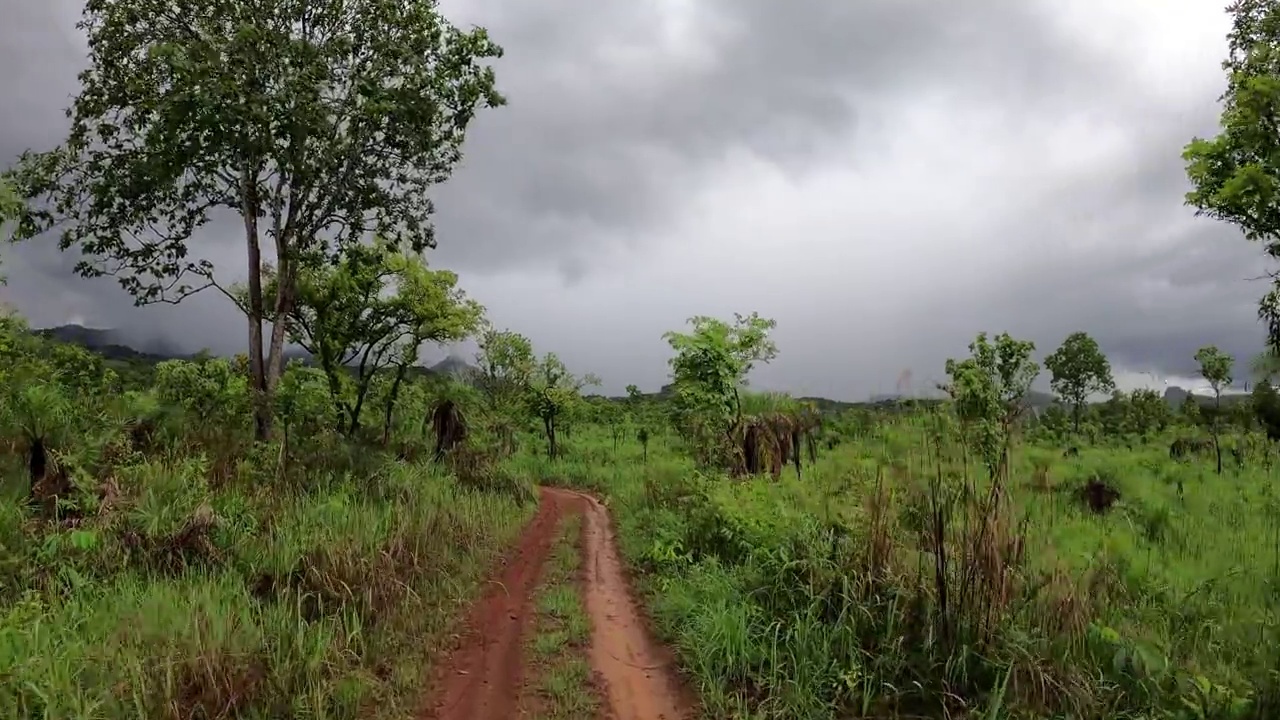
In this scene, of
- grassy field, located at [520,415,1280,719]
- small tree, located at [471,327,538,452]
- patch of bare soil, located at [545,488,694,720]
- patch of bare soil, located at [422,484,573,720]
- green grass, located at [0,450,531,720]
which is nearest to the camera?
green grass, located at [0,450,531,720]

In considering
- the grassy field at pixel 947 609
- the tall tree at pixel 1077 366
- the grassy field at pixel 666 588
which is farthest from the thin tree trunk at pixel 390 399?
the tall tree at pixel 1077 366

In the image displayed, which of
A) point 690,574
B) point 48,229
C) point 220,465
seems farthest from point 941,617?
point 48,229

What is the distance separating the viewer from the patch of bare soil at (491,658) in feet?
19.9

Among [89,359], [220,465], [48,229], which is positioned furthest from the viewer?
[89,359]

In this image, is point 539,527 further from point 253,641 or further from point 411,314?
point 253,641

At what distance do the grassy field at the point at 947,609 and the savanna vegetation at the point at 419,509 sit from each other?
36 mm

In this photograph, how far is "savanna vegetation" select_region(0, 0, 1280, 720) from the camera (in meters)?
5.57

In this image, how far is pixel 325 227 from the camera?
14789 mm

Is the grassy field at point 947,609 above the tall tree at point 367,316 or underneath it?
underneath

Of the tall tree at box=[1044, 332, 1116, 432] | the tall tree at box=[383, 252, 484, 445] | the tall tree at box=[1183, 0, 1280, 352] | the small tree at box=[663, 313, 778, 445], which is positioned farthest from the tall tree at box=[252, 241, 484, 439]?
the tall tree at box=[1044, 332, 1116, 432]

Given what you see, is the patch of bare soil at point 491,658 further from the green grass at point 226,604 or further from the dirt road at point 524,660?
the green grass at point 226,604

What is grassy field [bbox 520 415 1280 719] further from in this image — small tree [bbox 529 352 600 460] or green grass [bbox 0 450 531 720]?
small tree [bbox 529 352 600 460]

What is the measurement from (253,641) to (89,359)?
49.5 ft

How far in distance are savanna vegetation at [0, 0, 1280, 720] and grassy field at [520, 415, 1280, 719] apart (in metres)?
0.04
